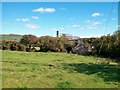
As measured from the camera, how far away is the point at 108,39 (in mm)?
23641

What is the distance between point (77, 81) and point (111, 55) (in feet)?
49.0

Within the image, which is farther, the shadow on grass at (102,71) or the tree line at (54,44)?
the tree line at (54,44)

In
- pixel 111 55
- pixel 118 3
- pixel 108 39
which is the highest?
pixel 118 3

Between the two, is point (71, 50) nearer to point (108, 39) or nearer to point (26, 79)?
point (108, 39)

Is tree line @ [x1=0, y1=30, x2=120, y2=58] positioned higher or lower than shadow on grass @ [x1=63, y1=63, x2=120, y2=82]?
higher

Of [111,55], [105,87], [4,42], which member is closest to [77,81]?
[105,87]

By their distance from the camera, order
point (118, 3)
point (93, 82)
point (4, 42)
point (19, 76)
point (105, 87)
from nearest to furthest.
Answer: point (105, 87) → point (93, 82) → point (19, 76) → point (118, 3) → point (4, 42)

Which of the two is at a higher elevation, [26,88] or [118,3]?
[118,3]

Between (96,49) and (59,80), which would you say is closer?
(59,80)

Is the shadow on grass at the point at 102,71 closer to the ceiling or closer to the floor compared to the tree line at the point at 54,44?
closer to the floor

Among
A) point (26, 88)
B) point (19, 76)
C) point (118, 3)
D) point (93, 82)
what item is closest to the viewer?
point (26, 88)

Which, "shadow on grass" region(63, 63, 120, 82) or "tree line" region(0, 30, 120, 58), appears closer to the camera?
"shadow on grass" region(63, 63, 120, 82)

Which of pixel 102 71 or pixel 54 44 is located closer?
pixel 102 71

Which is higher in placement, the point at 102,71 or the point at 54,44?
the point at 54,44
